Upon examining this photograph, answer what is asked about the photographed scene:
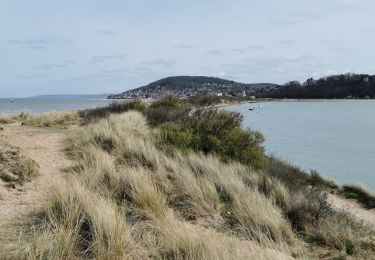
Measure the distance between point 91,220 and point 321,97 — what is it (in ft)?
518

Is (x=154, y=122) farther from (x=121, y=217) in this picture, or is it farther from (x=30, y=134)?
(x=121, y=217)

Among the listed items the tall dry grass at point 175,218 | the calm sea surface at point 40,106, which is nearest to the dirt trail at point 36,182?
the tall dry grass at point 175,218

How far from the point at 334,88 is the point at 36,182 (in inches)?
6111

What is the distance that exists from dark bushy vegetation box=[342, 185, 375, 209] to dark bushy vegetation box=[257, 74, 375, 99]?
142 meters

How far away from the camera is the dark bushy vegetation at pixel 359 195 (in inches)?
550

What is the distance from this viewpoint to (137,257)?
5023 mm

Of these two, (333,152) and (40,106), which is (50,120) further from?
(40,106)

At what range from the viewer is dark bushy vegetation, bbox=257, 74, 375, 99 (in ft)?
497

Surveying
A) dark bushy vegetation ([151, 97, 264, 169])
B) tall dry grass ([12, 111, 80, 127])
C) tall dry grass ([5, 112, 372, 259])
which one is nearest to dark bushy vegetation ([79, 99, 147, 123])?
tall dry grass ([12, 111, 80, 127])

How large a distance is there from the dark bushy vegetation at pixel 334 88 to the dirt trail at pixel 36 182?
14629cm

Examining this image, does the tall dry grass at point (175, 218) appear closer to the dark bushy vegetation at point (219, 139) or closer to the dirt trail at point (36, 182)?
the dirt trail at point (36, 182)

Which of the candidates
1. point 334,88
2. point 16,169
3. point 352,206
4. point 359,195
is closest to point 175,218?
point 16,169

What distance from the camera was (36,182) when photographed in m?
8.94

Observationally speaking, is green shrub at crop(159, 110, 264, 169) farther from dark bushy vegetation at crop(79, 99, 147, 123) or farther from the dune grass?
dark bushy vegetation at crop(79, 99, 147, 123)
